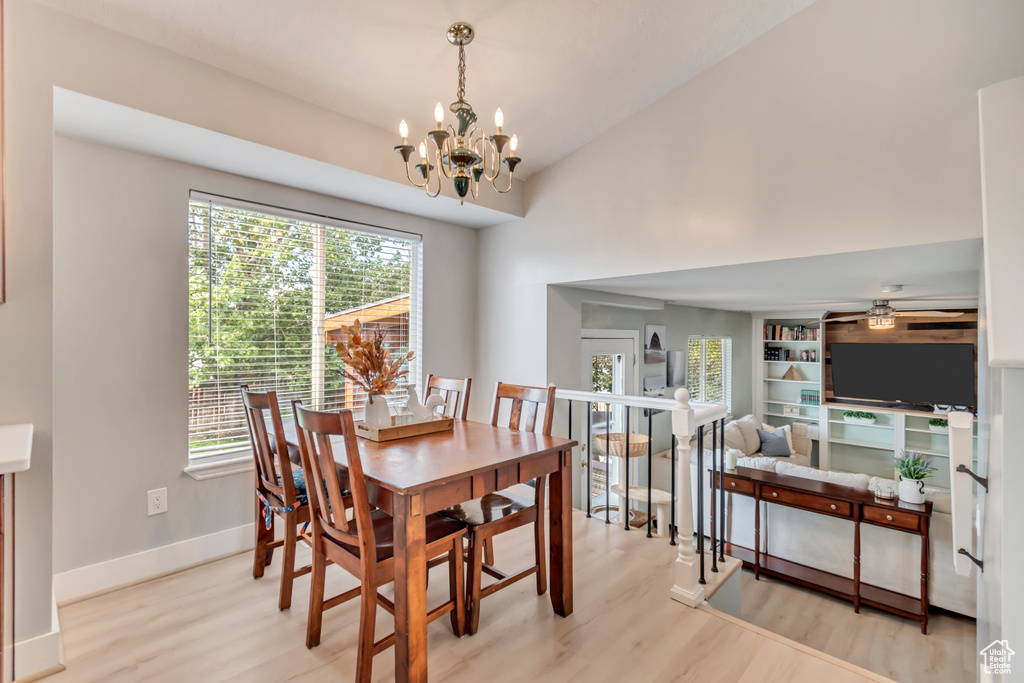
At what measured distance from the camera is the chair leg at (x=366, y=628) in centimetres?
159

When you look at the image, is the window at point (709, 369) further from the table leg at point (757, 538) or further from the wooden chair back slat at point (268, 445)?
the wooden chair back slat at point (268, 445)

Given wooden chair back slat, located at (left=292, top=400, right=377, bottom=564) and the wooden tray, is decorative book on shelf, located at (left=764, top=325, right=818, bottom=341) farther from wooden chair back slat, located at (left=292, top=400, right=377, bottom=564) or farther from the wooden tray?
wooden chair back slat, located at (left=292, top=400, right=377, bottom=564)

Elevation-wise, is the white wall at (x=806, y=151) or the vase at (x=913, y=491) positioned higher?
the white wall at (x=806, y=151)

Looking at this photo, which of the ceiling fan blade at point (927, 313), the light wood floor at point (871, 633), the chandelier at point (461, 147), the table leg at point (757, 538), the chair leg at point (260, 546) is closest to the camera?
the chandelier at point (461, 147)

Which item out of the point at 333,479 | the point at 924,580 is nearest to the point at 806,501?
the point at 924,580

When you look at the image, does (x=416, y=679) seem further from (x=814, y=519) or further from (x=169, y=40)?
(x=814, y=519)

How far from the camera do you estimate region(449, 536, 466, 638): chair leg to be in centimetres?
188

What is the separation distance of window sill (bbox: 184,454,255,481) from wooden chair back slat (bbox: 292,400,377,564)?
1197 mm

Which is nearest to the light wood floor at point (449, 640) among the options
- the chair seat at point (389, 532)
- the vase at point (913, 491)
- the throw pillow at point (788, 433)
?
the chair seat at point (389, 532)

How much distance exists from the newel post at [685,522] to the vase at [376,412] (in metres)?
1.32

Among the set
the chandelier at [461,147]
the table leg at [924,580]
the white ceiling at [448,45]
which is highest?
the white ceiling at [448,45]

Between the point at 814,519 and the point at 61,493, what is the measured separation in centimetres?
465

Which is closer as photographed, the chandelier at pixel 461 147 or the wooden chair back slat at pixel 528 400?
the chandelier at pixel 461 147

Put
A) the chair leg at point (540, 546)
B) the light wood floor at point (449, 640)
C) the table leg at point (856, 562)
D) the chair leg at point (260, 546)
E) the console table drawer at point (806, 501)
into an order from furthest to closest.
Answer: the console table drawer at point (806, 501) < the table leg at point (856, 562) < the chair leg at point (260, 546) < the chair leg at point (540, 546) < the light wood floor at point (449, 640)
